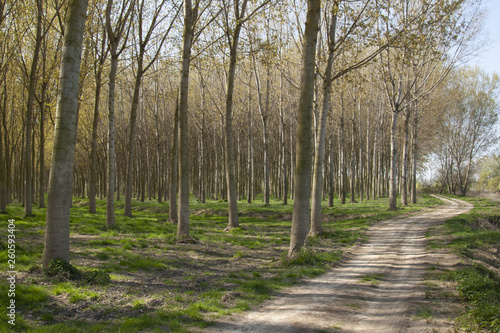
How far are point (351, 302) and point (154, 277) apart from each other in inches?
168

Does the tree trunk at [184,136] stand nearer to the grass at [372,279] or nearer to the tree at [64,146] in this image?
the tree at [64,146]

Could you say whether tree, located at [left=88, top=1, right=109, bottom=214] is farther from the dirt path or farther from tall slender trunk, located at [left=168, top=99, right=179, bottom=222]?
the dirt path

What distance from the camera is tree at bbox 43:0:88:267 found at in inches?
269

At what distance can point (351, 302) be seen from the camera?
6445 mm

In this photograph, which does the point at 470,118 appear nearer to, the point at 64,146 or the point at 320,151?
the point at 320,151

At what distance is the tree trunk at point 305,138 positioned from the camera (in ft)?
31.4

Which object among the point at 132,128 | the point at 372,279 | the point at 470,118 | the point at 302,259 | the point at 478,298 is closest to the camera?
the point at 478,298

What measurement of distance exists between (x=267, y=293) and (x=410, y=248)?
24.7ft

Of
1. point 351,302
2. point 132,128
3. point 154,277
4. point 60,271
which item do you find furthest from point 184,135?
point 351,302

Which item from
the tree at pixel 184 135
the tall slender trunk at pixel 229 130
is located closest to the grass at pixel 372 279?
the tree at pixel 184 135

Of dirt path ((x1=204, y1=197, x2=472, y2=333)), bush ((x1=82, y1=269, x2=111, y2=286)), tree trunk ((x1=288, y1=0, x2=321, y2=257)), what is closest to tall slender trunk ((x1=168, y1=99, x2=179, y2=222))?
tree trunk ((x1=288, y1=0, x2=321, y2=257))

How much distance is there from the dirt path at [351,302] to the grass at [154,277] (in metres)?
0.40

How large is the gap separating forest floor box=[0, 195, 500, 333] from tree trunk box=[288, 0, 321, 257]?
87 cm

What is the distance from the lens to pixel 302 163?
9555mm
